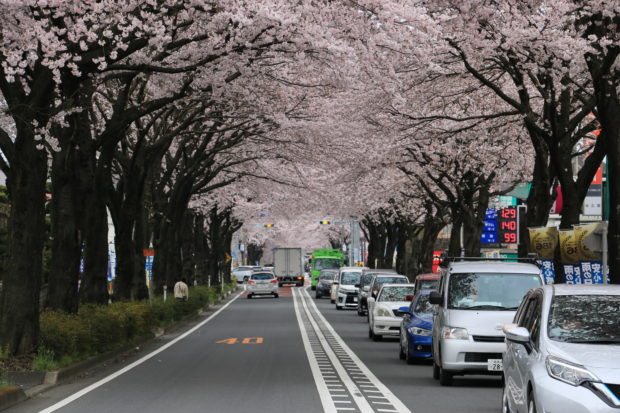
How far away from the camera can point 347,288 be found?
5212 cm

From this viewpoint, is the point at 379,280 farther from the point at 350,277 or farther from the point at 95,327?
the point at 95,327

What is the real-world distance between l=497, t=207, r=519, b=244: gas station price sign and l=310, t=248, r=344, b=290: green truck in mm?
40167

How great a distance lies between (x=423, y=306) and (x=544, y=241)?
13.9 feet

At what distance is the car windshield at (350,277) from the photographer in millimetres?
52688

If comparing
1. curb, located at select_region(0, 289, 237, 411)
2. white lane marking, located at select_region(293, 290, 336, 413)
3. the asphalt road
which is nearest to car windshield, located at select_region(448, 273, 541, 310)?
the asphalt road

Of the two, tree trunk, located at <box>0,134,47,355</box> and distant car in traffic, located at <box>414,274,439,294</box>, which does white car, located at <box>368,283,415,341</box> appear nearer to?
distant car in traffic, located at <box>414,274,439,294</box>

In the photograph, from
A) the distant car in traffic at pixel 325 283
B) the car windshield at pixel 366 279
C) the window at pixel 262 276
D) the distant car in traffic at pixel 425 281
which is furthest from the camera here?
the window at pixel 262 276

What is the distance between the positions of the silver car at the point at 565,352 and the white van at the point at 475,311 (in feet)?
15.5

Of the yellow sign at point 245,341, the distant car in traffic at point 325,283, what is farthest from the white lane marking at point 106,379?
the distant car in traffic at point 325,283

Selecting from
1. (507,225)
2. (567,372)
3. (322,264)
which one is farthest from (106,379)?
(322,264)

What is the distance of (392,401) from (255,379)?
3979mm


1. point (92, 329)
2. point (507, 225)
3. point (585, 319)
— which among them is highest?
point (507, 225)

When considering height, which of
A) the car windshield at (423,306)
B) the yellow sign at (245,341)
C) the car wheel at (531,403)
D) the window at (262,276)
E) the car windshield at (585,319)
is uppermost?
the window at (262,276)

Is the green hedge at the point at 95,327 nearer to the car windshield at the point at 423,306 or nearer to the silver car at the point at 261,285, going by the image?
the car windshield at the point at 423,306
